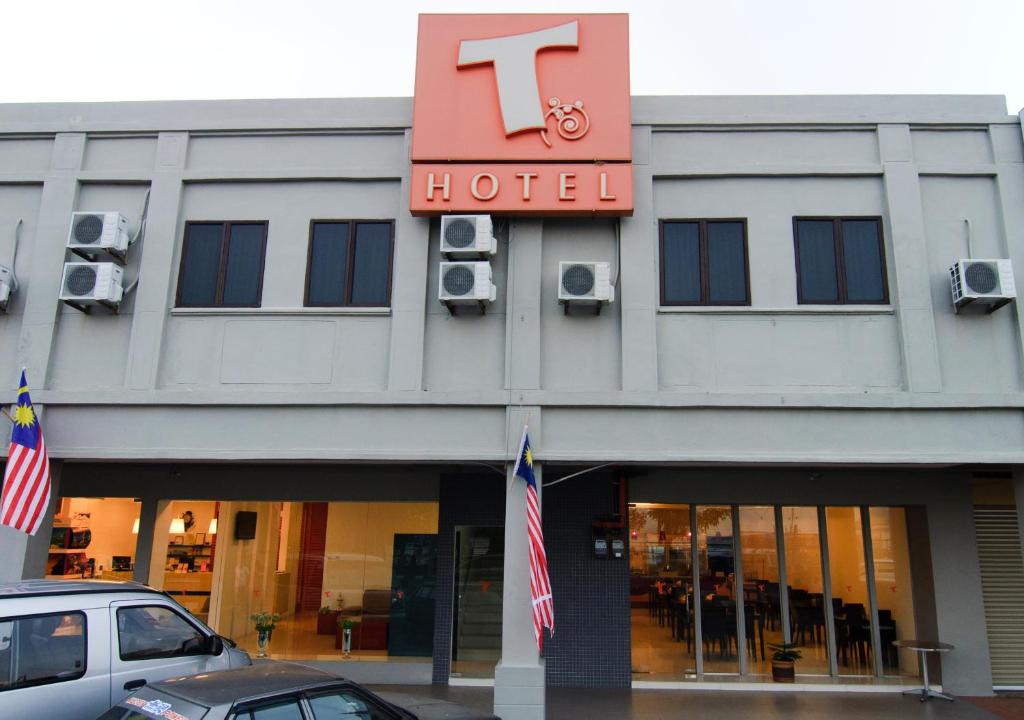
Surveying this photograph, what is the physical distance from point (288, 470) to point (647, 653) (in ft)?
21.8

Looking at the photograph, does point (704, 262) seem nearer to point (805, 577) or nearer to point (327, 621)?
point (805, 577)

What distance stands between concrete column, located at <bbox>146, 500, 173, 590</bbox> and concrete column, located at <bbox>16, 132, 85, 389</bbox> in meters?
3.38

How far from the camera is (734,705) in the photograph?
34.3 feet

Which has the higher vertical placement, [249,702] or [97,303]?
[97,303]

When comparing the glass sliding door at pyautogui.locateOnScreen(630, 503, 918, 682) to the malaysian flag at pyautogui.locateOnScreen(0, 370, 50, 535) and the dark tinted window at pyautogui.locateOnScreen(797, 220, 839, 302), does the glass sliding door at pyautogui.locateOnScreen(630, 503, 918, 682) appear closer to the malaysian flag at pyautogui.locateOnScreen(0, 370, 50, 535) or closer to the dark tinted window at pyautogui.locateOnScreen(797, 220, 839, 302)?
the dark tinted window at pyautogui.locateOnScreen(797, 220, 839, 302)

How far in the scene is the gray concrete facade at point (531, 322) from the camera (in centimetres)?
947

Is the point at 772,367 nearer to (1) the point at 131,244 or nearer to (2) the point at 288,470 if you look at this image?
(2) the point at 288,470

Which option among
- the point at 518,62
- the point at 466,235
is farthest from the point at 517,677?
the point at 518,62

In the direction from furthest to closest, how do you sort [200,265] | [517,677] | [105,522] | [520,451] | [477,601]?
[105,522], [477,601], [200,265], [520,451], [517,677]

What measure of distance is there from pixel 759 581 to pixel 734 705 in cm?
234

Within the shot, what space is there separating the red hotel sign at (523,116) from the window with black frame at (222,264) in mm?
2541

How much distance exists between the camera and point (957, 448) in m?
9.28

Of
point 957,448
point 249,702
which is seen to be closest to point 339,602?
point 249,702

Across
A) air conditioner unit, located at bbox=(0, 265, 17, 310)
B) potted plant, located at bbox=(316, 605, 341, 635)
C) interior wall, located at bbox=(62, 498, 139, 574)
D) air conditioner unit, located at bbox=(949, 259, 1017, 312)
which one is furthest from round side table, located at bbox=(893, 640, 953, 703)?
air conditioner unit, located at bbox=(0, 265, 17, 310)
